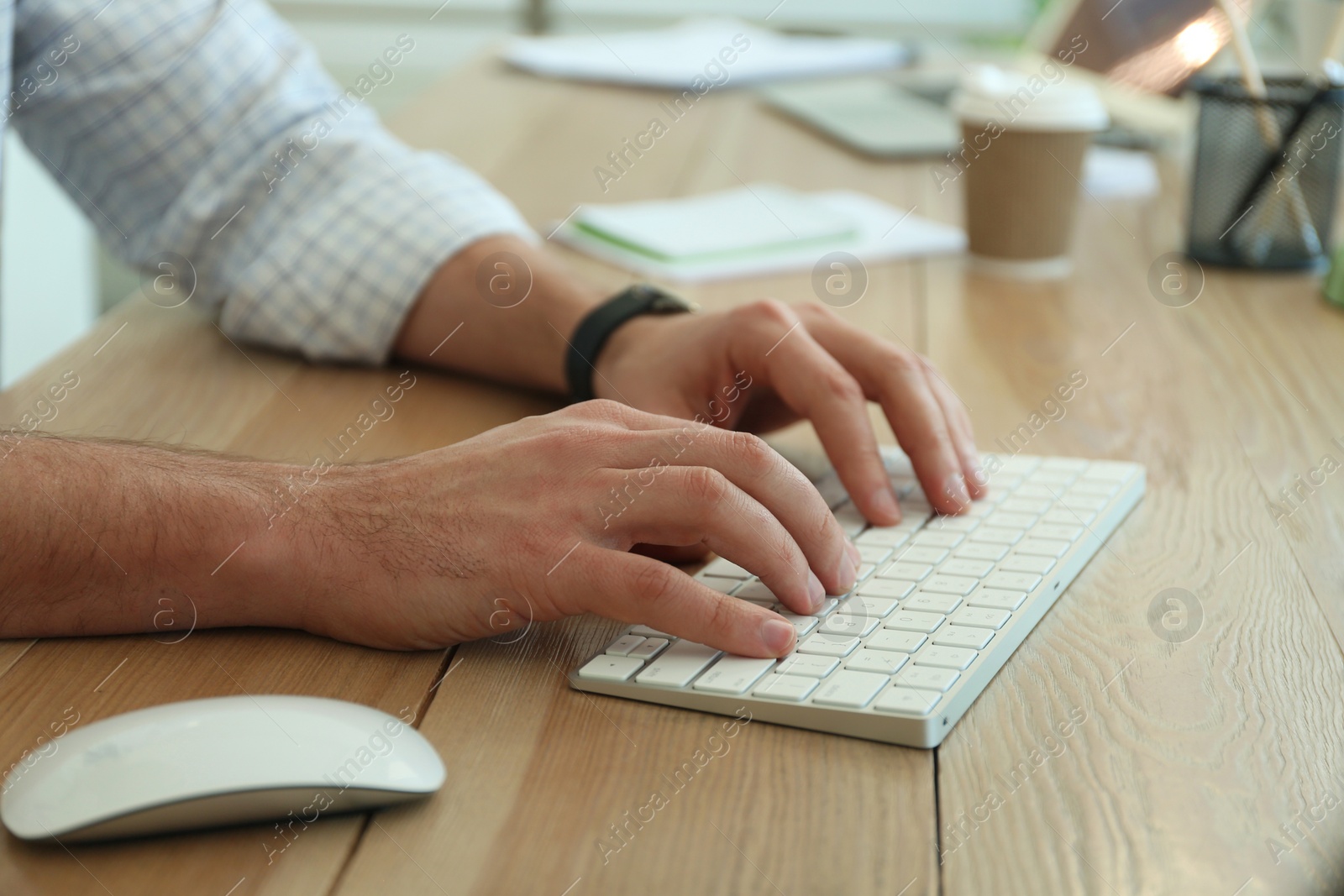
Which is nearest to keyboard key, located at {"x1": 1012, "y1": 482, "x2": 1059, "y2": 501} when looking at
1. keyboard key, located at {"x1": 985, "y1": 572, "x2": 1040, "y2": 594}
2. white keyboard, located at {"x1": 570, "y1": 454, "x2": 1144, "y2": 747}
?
white keyboard, located at {"x1": 570, "y1": 454, "x2": 1144, "y2": 747}

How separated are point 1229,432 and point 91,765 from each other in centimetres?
70

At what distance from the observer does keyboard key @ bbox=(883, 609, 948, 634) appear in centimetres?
53

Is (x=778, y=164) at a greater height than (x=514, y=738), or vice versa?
(x=514, y=738)

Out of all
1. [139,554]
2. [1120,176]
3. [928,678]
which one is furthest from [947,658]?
[1120,176]

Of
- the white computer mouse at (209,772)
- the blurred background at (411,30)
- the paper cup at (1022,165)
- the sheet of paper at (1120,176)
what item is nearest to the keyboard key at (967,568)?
the white computer mouse at (209,772)

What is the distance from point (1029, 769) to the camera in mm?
454

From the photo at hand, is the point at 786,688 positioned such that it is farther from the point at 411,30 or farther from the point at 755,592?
the point at 411,30

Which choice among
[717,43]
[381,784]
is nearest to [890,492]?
[381,784]

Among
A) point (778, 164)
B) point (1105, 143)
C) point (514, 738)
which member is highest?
point (514, 738)

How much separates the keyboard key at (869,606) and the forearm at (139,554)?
24cm

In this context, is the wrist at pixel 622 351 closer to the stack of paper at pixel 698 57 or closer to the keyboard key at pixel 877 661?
the keyboard key at pixel 877 661

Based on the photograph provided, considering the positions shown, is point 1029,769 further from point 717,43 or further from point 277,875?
point 717,43

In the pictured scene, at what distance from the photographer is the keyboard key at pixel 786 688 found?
0.48m

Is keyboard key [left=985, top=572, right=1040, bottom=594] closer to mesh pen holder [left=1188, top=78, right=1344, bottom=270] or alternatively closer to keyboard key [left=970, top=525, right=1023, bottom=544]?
keyboard key [left=970, top=525, right=1023, bottom=544]
